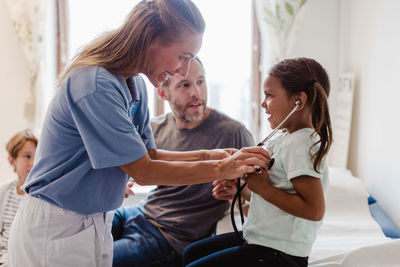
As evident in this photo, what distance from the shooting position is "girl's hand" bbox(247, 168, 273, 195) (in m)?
1.19

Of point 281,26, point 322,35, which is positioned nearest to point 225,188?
point 281,26

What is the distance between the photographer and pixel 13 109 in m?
3.12

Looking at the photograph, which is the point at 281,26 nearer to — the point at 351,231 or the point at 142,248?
the point at 351,231

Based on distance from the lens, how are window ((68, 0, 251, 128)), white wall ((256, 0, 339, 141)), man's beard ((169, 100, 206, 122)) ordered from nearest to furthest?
man's beard ((169, 100, 206, 122)) < white wall ((256, 0, 339, 141)) < window ((68, 0, 251, 128))

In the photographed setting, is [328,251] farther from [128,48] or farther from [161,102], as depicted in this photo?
[161,102]

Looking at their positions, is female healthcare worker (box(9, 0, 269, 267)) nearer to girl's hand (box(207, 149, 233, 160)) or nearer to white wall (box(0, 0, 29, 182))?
girl's hand (box(207, 149, 233, 160))

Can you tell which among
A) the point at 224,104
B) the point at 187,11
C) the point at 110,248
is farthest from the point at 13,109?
the point at 187,11

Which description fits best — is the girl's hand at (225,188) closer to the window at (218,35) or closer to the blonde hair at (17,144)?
the blonde hair at (17,144)

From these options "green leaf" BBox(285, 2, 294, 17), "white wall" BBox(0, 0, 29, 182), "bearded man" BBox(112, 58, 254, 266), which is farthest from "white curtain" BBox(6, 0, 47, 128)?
"green leaf" BBox(285, 2, 294, 17)

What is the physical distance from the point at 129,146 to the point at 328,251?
0.91 metres

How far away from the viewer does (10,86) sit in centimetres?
310

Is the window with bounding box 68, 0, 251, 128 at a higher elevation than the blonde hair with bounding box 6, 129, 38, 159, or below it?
higher

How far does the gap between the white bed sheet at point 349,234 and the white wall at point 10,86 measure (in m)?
2.31

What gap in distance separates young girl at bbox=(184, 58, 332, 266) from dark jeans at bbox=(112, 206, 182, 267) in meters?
0.49
